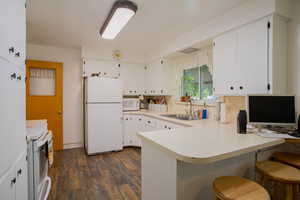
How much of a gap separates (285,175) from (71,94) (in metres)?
4.24

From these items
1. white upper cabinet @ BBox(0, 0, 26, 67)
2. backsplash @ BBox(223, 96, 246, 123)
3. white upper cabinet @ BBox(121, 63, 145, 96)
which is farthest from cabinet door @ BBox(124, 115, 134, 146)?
white upper cabinet @ BBox(0, 0, 26, 67)

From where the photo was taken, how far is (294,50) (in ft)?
6.36

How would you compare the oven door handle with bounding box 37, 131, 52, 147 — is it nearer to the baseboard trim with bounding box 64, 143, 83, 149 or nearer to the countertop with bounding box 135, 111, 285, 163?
the countertop with bounding box 135, 111, 285, 163

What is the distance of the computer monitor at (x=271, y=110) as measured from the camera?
1.82m

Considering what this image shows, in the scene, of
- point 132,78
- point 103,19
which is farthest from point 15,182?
point 132,78

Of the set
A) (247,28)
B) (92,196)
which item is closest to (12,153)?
(92,196)

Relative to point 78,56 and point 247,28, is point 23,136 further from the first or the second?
point 78,56

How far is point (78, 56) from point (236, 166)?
412 centimetres

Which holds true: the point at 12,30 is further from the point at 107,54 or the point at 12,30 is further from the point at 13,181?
the point at 107,54

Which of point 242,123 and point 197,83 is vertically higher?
point 197,83

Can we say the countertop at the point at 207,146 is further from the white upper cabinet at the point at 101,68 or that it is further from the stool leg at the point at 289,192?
the white upper cabinet at the point at 101,68

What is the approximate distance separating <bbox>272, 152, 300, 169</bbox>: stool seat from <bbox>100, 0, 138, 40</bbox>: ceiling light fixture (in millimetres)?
2428

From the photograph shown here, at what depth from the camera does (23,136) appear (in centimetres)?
141

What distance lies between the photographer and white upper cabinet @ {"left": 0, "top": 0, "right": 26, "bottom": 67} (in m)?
0.98
